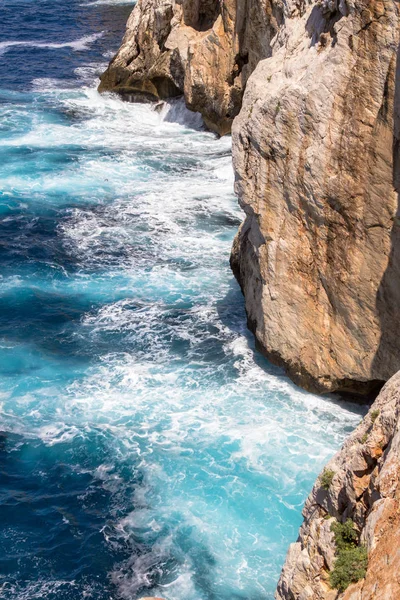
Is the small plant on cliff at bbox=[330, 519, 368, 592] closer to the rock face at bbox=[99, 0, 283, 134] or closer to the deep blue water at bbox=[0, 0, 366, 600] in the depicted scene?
the deep blue water at bbox=[0, 0, 366, 600]

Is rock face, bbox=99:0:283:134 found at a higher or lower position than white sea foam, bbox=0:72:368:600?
higher

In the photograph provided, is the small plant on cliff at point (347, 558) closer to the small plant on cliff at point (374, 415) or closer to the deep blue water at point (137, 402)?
the small plant on cliff at point (374, 415)

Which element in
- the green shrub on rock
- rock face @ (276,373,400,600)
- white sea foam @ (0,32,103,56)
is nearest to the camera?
rock face @ (276,373,400,600)

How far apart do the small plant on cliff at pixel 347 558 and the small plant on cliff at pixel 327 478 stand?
85 centimetres

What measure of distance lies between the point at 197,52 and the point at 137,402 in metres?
33.7

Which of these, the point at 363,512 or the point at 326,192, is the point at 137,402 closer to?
the point at 326,192

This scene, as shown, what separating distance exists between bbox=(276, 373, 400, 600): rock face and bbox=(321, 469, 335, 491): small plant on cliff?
0.30 feet

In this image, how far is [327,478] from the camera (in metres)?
15.3

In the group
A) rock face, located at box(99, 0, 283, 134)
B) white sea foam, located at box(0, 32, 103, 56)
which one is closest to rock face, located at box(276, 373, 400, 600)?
rock face, located at box(99, 0, 283, 134)

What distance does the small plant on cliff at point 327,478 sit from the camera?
601 inches

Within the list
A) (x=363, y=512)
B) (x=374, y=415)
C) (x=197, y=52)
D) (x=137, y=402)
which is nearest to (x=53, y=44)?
(x=197, y=52)

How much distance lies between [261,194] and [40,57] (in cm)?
5611

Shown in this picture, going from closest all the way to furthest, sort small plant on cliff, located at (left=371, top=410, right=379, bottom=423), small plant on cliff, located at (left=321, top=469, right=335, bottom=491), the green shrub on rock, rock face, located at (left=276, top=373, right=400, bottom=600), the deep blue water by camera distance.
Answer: rock face, located at (left=276, top=373, right=400, bottom=600) < the green shrub on rock < small plant on cliff, located at (left=371, top=410, right=379, bottom=423) < small plant on cliff, located at (left=321, top=469, right=335, bottom=491) < the deep blue water

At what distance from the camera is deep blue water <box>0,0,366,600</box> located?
24.5 meters
